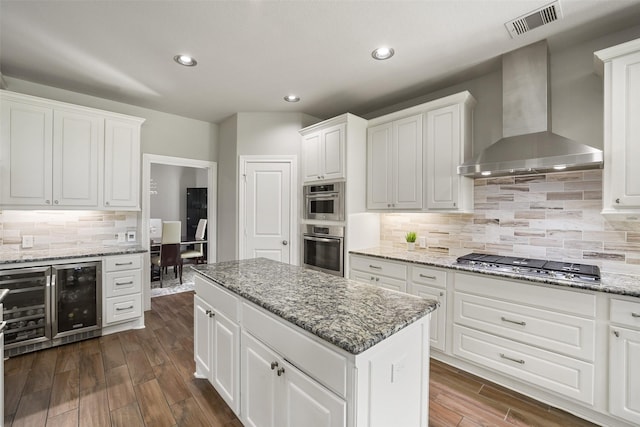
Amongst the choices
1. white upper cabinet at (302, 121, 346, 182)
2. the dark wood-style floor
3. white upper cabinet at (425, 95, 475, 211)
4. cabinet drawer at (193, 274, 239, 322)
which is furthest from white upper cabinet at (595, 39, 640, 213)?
cabinet drawer at (193, 274, 239, 322)

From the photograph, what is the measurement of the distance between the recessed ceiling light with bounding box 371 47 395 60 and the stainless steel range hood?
995mm

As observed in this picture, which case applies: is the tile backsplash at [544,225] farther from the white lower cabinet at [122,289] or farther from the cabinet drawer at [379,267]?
the white lower cabinet at [122,289]

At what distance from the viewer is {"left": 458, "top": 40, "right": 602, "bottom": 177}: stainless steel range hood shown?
7.17 ft

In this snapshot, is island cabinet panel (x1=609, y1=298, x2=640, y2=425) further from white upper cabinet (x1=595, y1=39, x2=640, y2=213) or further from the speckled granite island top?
the speckled granite island top

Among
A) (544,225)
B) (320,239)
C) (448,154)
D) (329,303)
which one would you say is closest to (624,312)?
(544,225)

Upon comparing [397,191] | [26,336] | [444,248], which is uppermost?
[397,191]

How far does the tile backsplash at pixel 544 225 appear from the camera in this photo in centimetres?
217

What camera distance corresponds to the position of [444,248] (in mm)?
3084

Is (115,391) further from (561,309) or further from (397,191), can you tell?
(561,309)

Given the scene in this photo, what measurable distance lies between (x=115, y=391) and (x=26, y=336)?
4.27ft

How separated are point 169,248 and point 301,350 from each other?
14.9 feet

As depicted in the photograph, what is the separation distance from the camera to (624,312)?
173 centimetres

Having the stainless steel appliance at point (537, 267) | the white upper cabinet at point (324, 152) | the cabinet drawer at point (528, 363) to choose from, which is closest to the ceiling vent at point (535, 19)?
the white upper cabinet at point (324, 152)

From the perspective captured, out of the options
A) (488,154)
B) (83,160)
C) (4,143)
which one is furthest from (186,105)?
(488,154)
